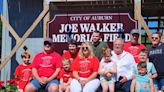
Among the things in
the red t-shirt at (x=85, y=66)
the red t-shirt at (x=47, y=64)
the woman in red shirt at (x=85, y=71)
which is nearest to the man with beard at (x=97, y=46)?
the woman in red shirt at (x=85, y=71)

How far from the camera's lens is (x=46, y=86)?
8.37 m

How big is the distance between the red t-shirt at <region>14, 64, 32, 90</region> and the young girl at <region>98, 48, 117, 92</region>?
1.82 metres

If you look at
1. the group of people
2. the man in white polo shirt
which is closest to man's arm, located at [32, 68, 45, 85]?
the group of people

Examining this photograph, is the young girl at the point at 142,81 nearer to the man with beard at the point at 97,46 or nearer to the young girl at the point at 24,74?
the man with beard at the point at 97,46

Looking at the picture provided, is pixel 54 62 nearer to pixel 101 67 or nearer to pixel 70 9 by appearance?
pixel 101 67

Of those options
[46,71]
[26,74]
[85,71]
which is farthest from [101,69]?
[26,74]

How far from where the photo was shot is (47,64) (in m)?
8.60

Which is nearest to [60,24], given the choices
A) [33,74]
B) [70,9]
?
[70,9]

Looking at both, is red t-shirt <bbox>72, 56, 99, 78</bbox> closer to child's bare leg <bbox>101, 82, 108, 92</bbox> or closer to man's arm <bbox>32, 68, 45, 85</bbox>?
child's bare leg <bbox>101, 82, 108, 92</bbox>

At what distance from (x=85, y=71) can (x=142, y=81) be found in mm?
1035

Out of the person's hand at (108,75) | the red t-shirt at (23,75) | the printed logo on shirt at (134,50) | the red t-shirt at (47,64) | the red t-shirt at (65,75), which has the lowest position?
the red t-shirt at (23,75)

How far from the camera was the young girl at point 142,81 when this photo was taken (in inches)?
302

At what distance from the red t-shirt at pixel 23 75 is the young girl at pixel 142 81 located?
7.96ft

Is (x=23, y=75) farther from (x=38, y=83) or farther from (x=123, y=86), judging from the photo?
(x=123, y=86)
